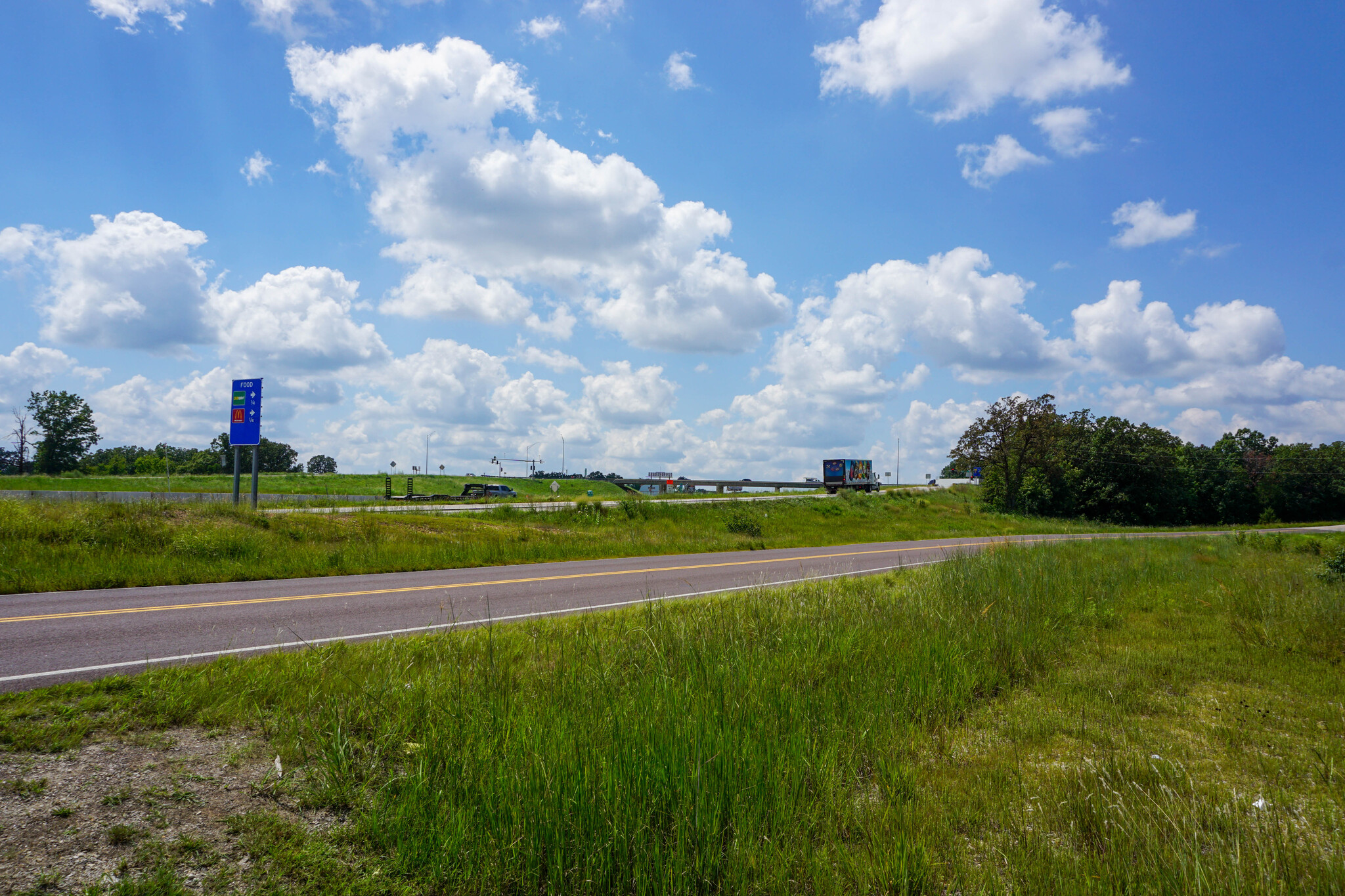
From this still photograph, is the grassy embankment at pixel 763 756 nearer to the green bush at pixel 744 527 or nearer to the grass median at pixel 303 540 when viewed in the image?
the grass median at pixel 303 540

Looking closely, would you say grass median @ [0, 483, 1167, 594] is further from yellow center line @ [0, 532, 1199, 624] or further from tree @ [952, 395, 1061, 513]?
tree @ [952, 395, 1061, 513]

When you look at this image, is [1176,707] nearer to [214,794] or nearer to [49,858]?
[214,794]

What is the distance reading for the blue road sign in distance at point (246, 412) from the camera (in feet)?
76.3

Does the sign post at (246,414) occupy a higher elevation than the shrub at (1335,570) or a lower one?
higher

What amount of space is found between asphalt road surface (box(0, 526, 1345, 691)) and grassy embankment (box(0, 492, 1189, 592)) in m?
1.14

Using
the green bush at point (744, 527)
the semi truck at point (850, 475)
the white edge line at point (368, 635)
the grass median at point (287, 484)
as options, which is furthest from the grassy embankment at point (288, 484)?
the white edge line at point (368, 635)

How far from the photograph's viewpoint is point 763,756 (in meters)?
4.45

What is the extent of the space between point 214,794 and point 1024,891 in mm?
4813

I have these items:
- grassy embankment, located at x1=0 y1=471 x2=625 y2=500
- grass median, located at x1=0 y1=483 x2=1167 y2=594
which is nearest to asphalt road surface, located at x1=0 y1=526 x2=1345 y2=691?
grass median, located at x1=0 y1=483 x2=1167 y2=594

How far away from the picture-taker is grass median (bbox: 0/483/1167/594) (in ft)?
43.7

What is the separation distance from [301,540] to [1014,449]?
193 feet

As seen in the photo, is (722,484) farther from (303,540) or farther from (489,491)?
(303,540)

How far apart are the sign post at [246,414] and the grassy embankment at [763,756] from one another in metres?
19.8

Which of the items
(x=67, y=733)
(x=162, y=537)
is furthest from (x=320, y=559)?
(x=67, y=733)
